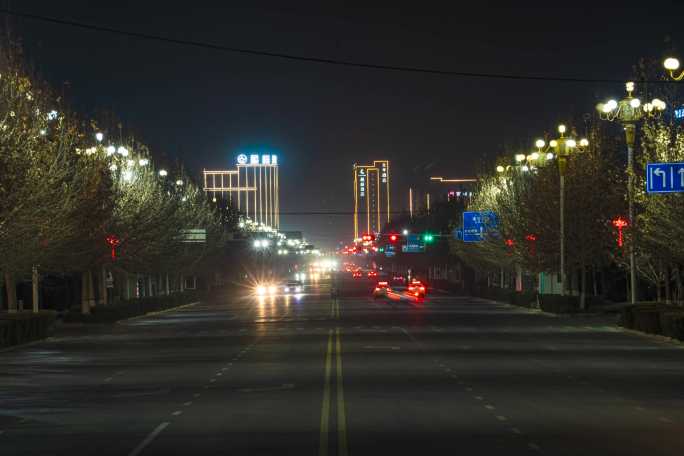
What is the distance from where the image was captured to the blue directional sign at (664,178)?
133 feet

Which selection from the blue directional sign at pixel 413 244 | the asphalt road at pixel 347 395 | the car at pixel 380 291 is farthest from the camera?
the blue directional sign at pixel 413 244

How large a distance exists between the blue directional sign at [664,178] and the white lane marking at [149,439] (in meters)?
24.5

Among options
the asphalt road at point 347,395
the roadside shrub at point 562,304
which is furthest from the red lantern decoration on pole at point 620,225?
the asphalt road at point 347,395

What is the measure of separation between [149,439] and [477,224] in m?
78.6

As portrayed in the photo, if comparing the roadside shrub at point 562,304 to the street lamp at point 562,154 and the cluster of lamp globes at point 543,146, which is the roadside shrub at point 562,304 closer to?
the street lamp at point 562,154

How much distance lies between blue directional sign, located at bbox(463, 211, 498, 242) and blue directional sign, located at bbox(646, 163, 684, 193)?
5268cm

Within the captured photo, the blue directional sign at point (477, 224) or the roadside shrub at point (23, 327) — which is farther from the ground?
the blue directional sign at point (477, 224)

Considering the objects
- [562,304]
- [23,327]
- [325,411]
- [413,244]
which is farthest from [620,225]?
[413,244]

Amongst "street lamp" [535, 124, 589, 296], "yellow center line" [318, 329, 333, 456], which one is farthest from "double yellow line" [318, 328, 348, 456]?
"street lamp" [535, 124, 589, 296]

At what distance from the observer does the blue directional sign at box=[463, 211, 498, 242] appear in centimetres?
9431

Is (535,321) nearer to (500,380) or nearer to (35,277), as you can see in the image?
(35,277)

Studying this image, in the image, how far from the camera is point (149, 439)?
18.6 m

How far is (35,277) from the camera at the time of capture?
60.0m

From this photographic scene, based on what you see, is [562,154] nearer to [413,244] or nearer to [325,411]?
[325,411]
